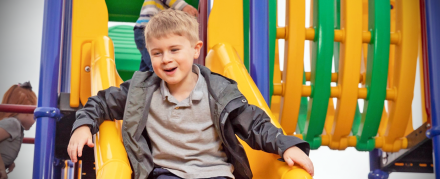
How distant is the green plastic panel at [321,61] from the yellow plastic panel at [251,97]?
522 millimetres

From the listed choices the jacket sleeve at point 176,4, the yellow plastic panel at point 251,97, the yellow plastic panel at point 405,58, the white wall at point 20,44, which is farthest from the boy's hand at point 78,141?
the white wall at point 20,44

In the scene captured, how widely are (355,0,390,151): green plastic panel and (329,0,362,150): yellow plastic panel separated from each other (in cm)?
9

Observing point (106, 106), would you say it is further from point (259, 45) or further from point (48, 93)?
point (259, 45)

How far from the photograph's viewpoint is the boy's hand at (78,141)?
1.24 m

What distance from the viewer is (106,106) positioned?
142 cm

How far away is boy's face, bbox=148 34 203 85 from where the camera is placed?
135cm

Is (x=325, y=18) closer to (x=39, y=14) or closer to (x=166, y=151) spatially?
(x=166, y=151)

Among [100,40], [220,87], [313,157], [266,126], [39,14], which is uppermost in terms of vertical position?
[39,14]

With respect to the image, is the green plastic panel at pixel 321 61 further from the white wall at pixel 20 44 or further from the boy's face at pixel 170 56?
the white wall at pixel 20 44

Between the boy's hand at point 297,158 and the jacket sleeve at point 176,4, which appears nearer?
the boy's hand at point 297,158

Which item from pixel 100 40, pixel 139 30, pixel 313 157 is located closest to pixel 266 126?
pixel 100 40

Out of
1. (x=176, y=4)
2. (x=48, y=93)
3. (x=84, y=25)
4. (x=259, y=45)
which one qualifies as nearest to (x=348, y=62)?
(x=259, y=45)

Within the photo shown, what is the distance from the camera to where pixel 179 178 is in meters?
1.28

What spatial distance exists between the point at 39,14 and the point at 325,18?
3.11 metres
